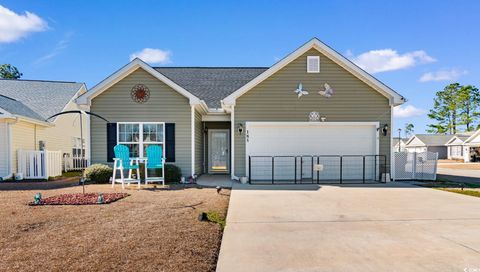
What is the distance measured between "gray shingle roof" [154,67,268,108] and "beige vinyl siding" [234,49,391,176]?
304 cm

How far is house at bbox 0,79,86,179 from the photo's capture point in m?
A: 12.2

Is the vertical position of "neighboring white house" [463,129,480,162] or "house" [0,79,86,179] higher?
"house" [0,79,86,179]

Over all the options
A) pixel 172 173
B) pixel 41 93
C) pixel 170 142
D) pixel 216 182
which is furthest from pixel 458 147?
pixel 41 93

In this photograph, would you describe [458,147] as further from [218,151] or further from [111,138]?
[111,138]

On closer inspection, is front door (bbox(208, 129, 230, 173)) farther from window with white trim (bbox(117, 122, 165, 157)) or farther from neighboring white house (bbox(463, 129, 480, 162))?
neighboring white house (bbox(463, 129, 480, 162))

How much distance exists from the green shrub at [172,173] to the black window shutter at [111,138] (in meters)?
2.09

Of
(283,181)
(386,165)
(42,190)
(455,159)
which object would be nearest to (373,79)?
(386,165)

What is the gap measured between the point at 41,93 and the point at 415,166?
1878 cm

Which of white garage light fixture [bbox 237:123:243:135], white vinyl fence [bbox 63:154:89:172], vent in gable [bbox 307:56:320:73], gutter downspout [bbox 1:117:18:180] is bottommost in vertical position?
white vinyl fence [bbox 63:154:89:172]

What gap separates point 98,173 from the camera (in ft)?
35.8

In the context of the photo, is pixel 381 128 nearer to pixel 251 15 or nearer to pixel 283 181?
pixel 283 181

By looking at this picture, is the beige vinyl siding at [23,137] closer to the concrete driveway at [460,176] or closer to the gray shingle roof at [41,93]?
the gray shingle roof at [41,93]

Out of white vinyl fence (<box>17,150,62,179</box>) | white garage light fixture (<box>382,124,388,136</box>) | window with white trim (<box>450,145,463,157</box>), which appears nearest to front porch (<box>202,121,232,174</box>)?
white vinyl fence (<box>17,150,62,179</box>)

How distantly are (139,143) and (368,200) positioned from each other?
7.90 m
